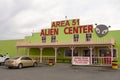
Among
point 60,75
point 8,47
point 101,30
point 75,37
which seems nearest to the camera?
point 60,75

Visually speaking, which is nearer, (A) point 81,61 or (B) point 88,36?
(A) point 81,61

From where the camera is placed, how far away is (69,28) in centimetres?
3212

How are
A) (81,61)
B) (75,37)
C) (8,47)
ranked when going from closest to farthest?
1. (81,61)
2. (75,37)
3. (8,47)

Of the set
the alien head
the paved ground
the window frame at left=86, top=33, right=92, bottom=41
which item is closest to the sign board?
the paved ground

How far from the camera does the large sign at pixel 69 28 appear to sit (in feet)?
101

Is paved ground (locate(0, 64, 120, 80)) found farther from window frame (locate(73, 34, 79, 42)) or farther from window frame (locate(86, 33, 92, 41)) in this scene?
window frame (locate(73, 34, 79, 42))

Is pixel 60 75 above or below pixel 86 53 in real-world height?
below

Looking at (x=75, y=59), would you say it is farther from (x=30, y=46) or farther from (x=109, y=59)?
(x=30, y=46)

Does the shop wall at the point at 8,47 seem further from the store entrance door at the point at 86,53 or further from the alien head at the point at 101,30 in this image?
the alien head at the point at 101,30

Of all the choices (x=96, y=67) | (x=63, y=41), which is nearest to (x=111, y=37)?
(x=96, y=67)

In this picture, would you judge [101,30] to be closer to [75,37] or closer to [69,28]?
[75,37]

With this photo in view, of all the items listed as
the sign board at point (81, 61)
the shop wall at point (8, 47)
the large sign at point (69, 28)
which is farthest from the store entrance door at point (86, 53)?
the shop wall at point (8, 47)

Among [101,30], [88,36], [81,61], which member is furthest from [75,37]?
[81,61]

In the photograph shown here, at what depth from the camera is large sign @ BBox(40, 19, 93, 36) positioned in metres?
30.8
